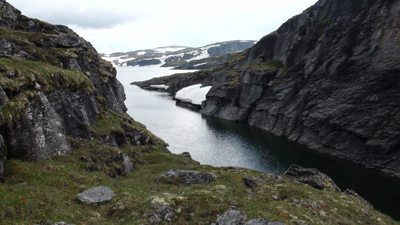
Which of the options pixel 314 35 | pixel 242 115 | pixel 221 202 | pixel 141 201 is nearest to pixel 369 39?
pixel 314 35

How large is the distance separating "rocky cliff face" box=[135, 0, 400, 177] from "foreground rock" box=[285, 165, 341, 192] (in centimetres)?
2902

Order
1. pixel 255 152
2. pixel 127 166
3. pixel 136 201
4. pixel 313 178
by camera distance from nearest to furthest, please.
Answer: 1. pixel 136 201
2. pixel 127 166
3. pixel 313 178
4. pixel 255 152

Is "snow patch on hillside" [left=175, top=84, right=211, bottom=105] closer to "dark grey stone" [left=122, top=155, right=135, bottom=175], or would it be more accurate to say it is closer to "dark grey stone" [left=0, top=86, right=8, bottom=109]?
"dark grey stone" [left=122, top=155, right=135, bottom=175]

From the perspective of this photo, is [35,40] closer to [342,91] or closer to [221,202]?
[221,202]

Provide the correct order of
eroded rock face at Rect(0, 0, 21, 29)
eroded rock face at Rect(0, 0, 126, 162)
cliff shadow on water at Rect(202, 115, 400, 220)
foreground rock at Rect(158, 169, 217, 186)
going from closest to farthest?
1. eroded rock face at Rect(0, 0, 126, 162)
2. foreground rock at Rect(158, 169, 217, 186)
3. eroded rock face at Rect(0, 0, 21, 29)
4. cliff shadow on water at Rect(202, 115, 400, 220)

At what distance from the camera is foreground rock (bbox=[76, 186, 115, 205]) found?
57.8 ft

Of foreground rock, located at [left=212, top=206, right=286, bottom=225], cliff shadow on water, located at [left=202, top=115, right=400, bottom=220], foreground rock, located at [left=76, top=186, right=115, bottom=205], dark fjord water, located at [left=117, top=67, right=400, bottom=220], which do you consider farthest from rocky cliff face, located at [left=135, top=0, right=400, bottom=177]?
foreground rock, located at [left=76, top=186, right=115, bottom=205]

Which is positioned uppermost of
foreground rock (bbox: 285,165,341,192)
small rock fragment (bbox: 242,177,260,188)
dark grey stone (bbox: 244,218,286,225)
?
dark grey stone (bbox: 244,218,286,225)

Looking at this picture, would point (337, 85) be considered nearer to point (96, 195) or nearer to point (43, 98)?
point (96, 195)

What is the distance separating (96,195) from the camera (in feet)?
61.3

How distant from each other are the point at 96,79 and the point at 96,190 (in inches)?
1568

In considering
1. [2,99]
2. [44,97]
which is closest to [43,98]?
[44,97]

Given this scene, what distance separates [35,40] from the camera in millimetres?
37969

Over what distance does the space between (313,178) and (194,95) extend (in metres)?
109
